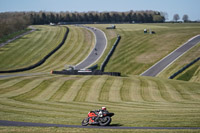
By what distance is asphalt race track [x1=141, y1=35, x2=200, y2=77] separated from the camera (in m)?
76.6

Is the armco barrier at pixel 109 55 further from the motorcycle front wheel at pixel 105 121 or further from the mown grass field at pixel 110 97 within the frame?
the motorcycle front wheel at pixel 105 121

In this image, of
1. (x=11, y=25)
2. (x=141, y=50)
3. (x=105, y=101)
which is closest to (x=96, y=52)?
(x=141, y=50)

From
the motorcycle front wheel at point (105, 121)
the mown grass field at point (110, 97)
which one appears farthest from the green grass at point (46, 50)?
the motorcycle front wheel at point (105, 121)

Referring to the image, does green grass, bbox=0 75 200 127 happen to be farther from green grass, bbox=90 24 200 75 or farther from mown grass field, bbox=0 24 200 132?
green grass, bbox=90 24 200 75

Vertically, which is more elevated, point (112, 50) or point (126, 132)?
point (126, 132)

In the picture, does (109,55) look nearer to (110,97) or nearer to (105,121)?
(110,97)

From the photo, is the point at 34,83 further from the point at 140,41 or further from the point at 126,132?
the point at 140,41

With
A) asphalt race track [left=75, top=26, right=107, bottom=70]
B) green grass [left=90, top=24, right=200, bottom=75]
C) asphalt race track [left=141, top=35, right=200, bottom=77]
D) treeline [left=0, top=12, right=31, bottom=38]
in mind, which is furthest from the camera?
treeline [left=0, top=12, right=31, bottom=38]

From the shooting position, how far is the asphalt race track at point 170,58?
76.6m

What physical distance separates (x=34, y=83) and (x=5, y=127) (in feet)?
98.9

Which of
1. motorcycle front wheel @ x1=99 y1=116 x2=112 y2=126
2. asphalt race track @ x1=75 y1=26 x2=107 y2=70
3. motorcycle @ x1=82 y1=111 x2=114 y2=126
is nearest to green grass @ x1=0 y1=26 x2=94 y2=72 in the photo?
asphalt race track @ x1=75 y1=26 x2=107 y2=70

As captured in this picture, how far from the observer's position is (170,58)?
84.9 meters

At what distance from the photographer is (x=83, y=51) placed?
Result: 356 feet

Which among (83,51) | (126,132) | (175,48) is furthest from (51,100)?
(83,51)
